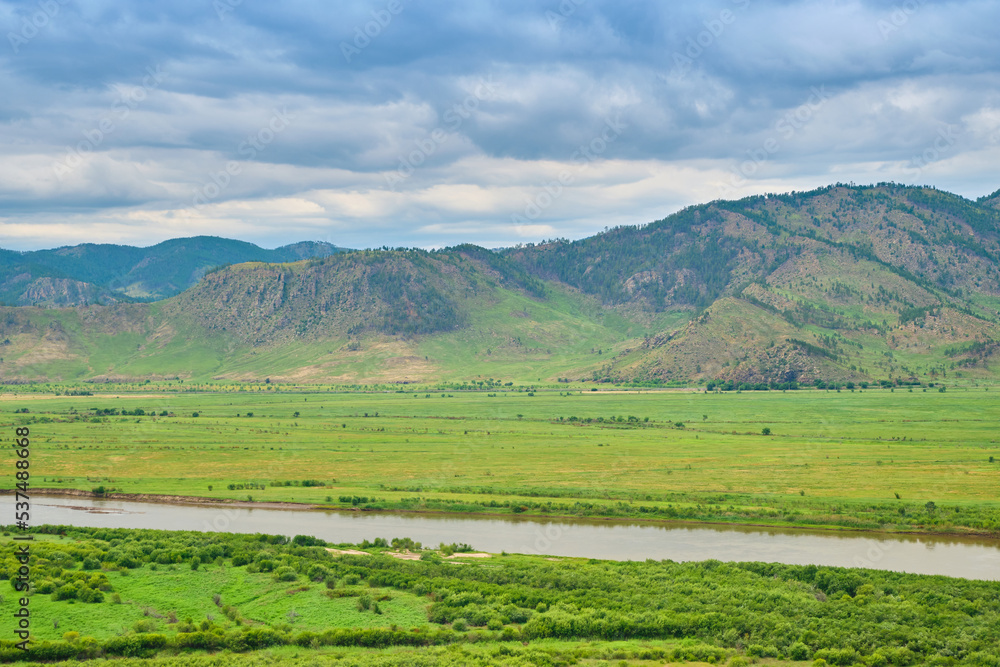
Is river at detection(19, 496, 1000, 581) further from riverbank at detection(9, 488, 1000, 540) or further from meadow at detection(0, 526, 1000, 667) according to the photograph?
meadow at detection(0, 526, 1000, 667)

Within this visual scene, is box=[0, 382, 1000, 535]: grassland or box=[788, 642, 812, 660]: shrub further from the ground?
box=[0, 382, 1000, 535]: grassland

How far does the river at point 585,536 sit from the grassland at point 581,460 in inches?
158

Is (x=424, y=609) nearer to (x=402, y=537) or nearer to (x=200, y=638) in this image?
(x=200, y=638)

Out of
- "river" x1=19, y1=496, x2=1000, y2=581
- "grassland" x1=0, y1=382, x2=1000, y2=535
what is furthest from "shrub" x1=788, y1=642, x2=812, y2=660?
"grassland" x1=0, y1=382, x2=1000, y2=535

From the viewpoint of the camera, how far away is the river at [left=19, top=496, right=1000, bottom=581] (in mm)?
69938

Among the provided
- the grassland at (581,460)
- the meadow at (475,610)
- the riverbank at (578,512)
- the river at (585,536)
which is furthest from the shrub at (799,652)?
the grassland at (581,460)

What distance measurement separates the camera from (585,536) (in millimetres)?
79375

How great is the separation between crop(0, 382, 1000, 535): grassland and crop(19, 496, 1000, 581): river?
4.02 m

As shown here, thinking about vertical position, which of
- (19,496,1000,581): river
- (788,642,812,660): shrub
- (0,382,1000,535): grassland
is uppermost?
(0,382,1000,535): grassland

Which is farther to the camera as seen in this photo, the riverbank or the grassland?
the grassland

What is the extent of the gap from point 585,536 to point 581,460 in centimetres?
3954

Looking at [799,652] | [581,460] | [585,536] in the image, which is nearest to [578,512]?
[585,536]

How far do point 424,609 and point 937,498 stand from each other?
62.7 m

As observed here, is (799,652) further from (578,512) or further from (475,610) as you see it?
(578,512)
